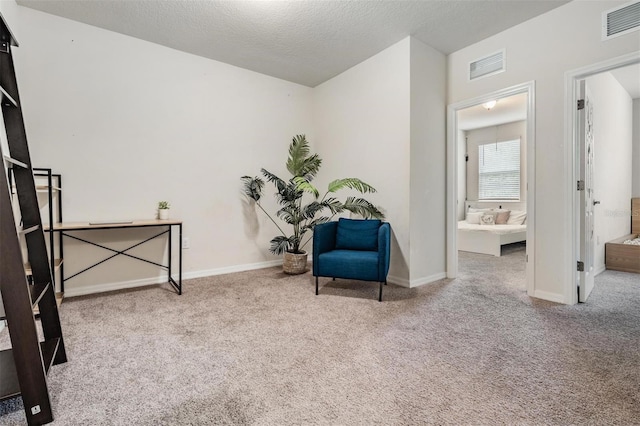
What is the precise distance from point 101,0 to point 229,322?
9.28ft

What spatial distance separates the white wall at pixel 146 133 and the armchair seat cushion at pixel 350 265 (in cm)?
143

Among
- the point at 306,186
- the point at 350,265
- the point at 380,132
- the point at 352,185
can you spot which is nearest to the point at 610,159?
the point at 380,132

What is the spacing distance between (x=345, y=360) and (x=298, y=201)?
275cm

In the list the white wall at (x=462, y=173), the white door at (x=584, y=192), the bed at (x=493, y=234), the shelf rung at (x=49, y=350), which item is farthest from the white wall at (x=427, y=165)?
the white wall at (x=462, y=173)

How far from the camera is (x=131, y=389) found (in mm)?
1441

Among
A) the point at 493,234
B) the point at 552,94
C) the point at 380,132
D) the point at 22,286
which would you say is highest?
the point at 552,94

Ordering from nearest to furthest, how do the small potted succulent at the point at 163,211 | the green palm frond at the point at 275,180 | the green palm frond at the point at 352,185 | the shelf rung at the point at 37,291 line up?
the shelf rung at the point at 37,291, the small potted succulent at the point at 163,211, the green palm frond at the point at 352,185, the green palm frond at the point at 275,180

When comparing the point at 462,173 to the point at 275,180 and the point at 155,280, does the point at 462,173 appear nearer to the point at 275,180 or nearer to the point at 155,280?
the point at 275,180

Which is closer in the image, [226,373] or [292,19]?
[226,373]

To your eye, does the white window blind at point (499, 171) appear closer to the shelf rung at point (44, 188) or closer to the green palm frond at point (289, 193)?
the green palm frond at point (289, 193)

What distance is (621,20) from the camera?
2.28 meters

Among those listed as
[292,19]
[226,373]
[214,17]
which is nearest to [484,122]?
[292,19]

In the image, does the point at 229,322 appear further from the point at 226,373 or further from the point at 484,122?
the point at 484,122

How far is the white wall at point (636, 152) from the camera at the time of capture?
4.68 m
